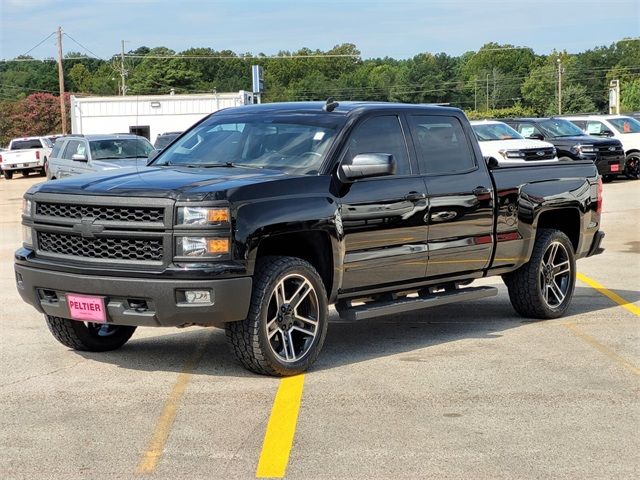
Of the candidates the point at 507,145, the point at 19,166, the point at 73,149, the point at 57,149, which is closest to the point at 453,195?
the point at 73,149

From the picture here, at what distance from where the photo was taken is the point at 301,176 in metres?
7.71

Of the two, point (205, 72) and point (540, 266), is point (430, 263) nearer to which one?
point (540, 266)

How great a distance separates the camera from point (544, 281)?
10.0 m

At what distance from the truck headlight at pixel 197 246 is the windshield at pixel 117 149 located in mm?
18154

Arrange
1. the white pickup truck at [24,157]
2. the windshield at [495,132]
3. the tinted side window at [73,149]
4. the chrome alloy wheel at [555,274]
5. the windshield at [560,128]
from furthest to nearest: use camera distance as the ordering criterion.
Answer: the white pickup truck at [24,157] < the windshield at [560,128] < the windshield at [495,132] < the tinted side window at [73,149] < the chrome alloy wheel at [555,274]

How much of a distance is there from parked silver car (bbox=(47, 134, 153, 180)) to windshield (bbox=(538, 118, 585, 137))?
474 inches

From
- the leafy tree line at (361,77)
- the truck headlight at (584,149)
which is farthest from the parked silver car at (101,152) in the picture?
the leafy tree line at (361,77)

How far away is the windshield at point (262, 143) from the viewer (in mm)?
8094

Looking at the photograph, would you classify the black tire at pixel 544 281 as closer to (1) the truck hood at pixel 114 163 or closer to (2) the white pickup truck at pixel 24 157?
(1) the truck hood at pixel 114 163

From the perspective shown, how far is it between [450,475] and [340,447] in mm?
706

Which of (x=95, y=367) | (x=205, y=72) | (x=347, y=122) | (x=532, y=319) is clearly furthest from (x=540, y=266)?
(x=205, y=72)

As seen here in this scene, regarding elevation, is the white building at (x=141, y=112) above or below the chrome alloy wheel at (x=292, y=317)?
above

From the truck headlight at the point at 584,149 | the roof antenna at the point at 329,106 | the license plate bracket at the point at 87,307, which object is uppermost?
the roof antenna at the point at 329,106

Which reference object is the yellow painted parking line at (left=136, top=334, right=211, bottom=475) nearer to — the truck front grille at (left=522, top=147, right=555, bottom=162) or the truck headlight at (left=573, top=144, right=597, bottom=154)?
the truck front grille at (left=522, top=147, right=555, bottom=162)
